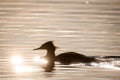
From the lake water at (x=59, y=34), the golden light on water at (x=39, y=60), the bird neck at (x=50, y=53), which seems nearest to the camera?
the lake water at (x=59, y=34)

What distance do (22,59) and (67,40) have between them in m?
1.58

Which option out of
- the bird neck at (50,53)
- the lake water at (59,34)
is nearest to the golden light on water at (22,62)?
the lake water at (59,34)

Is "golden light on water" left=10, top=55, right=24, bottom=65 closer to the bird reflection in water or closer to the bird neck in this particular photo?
the bird reflection in water

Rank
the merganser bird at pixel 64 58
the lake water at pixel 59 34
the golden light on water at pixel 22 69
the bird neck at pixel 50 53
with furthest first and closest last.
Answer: the bird neck at pixel 50 53, the merganser bird at pixel 64 58, the golden light on water at pixel 22 69, the lake water at pixel 59 34

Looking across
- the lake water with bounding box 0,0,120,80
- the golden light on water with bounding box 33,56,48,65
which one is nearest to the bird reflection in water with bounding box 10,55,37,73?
the lake water with bounding box 0,0,120,80

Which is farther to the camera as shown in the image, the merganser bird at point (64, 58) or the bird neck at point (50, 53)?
the bird neck at point (50, 53)

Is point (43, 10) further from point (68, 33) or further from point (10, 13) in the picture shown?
point (68, 33)

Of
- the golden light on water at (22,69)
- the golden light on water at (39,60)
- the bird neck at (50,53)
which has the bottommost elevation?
the golden light on water at (22,69)

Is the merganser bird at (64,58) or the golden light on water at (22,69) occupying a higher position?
the merganser bird at (64,58)

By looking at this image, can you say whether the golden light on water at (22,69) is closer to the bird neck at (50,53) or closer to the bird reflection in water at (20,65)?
the bird reflection in water at (20,65)

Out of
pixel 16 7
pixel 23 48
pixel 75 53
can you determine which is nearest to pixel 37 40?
pixel 23 48

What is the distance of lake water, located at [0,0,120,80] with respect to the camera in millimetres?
12125

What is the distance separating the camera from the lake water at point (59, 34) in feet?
39.8

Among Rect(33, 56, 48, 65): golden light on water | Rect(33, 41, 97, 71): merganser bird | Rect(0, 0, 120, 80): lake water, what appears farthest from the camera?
Rect(33, 56, 48, 65): golden light on water
